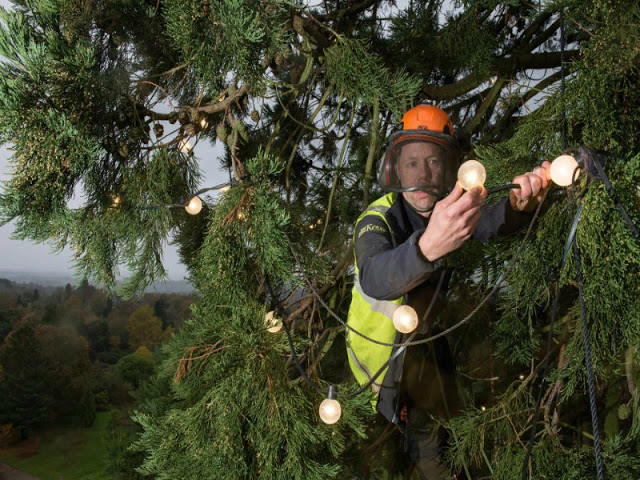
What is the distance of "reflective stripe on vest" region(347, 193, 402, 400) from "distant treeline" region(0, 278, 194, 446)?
28.0 inches

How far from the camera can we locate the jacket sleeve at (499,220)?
972 mm

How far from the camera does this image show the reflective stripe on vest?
1007mm

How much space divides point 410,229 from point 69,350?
4.86 ft

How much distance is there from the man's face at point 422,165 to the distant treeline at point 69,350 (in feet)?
3.09

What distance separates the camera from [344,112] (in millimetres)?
1967

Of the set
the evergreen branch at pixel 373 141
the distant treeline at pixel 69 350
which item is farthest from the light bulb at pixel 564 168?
the distant treeline at pixel 69 350

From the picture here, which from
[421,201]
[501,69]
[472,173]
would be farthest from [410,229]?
[501,69]

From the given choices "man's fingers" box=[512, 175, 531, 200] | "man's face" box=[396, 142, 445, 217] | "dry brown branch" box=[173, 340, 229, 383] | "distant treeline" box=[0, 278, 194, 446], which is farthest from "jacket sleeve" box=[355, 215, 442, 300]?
"distant treeline" box=[0, 278, 194, 446]

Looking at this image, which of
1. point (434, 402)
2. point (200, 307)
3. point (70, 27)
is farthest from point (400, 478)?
point (70, 27)

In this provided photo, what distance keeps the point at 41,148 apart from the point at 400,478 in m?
1.56

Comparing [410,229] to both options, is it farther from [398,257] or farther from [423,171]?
[398,257]

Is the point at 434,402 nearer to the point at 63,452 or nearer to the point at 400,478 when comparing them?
the point at 400,478

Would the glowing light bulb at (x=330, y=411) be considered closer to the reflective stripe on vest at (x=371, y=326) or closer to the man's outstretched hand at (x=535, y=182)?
the reflective stripe on vest at (x=371, y=326)

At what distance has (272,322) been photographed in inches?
39.3
